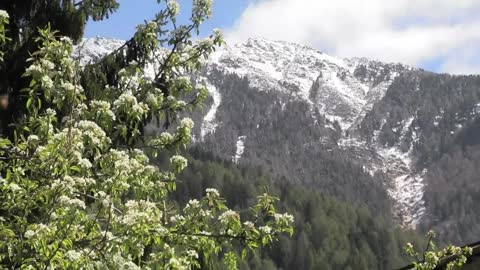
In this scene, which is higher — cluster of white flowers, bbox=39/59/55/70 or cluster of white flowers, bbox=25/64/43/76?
cluster of white flowers, bbox=39/59/55/70

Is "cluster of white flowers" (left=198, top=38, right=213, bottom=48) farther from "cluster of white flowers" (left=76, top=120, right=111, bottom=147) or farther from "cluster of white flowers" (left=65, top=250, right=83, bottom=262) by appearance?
"cluster of white flowers" (left=65, top=250, right=83, bottom=262)

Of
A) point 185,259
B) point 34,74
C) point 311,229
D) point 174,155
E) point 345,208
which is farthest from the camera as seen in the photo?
point 345,208

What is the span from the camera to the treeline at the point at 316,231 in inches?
6398

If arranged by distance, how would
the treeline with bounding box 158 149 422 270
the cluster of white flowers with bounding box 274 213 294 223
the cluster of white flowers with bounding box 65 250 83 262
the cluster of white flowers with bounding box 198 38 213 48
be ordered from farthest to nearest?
1. the treeline with bounding box 158 149 422 270
2. the cluster of white flowers with bounding box 198 38 213 48
3. the cluster of white flowers with bounding box 274 213 294 223
4. the cluster of white flowers with bounding box 65 250 83 262

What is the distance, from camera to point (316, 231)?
179 metres

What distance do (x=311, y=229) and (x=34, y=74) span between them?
175m

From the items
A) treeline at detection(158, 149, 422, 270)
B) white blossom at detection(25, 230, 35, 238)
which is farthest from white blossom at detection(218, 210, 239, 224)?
treeline at detection(158, 149, 422, 270)

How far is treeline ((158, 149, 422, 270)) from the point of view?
162500mm

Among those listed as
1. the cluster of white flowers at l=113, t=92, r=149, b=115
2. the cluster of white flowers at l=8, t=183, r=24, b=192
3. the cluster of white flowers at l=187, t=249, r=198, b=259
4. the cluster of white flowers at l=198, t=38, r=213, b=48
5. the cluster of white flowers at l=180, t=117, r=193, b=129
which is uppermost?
the cluster of white flowers at l=198, t=38, r=213, b=48

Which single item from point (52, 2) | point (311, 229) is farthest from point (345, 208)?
point (52, 2)

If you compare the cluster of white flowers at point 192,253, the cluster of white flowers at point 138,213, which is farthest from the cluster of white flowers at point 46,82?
the cluster of white flowers at point 192,253

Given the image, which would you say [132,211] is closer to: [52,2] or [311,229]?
[52,2]

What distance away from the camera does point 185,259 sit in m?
6.86

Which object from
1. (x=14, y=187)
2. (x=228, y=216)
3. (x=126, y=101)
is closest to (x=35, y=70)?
(x=126, y=101)
